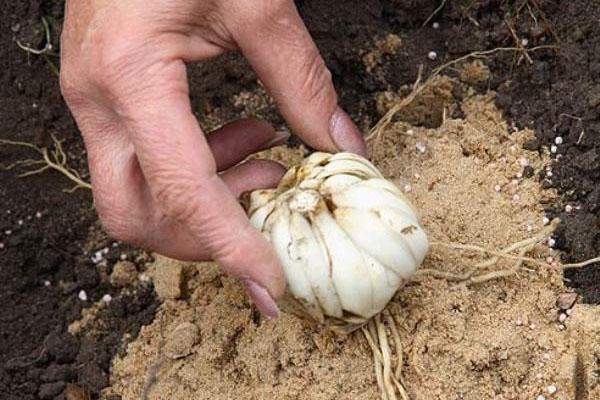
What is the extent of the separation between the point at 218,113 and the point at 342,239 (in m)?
0.69

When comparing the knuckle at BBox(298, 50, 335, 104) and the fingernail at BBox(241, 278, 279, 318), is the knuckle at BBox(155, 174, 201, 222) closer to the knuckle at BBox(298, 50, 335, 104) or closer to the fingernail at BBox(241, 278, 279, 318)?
the fingernail at BBox(241, 278, 279, 318)

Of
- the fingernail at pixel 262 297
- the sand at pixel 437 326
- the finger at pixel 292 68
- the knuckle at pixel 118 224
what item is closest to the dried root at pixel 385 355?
the sand at pixel 437 326

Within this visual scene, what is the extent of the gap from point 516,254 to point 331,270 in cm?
39

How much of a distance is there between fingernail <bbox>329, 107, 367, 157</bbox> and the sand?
0.20m

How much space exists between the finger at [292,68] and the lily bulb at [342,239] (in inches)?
4.0

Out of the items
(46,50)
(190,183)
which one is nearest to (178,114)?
(190,183)

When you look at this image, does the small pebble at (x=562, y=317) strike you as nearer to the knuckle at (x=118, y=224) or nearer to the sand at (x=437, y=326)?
the sand at (x=437, y=326)

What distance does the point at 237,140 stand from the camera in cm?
182

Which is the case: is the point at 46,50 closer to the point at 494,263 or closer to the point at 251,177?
the point at 251,177

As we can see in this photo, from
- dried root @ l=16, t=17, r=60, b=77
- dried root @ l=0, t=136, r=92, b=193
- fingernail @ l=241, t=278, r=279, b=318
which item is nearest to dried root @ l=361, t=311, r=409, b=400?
fingernail @ l=241, t=278, r=279, b=318

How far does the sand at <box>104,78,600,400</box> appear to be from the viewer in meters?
1.65

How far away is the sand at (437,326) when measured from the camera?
65.1 inches

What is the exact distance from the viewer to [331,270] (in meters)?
1.50

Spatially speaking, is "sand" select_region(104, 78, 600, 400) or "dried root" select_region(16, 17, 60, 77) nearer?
"sand" select_region(104, 78, 600, 400)
